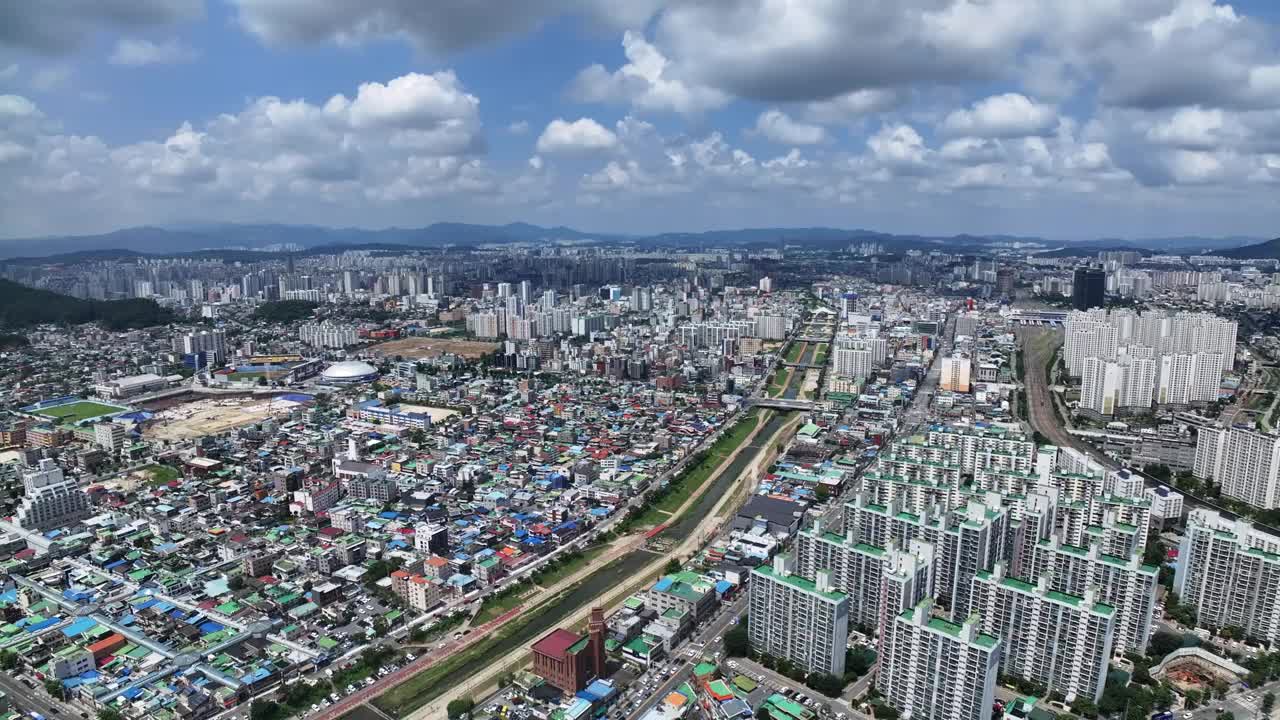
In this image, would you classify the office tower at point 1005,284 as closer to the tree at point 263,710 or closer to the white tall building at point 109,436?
the white tall building at point 109,436

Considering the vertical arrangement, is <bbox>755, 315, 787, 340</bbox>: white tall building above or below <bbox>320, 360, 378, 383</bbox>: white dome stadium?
above

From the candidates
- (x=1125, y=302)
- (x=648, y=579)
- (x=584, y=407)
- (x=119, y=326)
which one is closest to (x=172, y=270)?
(x=119, y=326)

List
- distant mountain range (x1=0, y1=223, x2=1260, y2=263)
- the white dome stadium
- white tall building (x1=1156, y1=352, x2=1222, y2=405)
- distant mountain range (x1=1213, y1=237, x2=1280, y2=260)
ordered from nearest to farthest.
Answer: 1. white tall building (x1=1156, y1=352, x2=1222, y2=405)
2. the white dome stadium
3. distant mountain range (x1=1213, y1=237, x2=1280, y2=260)
4. distant mountain range (x1=0, y1=223, x2=1260, y2=263)

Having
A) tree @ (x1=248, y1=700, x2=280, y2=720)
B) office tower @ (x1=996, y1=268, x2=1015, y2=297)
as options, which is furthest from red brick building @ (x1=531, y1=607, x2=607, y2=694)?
office tower @ (x1=996, y1=268, x2=1015, y2=297)

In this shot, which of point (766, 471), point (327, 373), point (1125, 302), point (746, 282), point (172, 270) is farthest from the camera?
point (172, 270)

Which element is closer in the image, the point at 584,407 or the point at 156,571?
the point at 156,571

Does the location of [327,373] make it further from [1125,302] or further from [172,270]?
[172,270]

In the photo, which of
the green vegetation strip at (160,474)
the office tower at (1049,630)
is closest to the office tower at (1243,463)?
the office tower at (1049,630)

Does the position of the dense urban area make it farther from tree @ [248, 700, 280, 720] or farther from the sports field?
the sports field

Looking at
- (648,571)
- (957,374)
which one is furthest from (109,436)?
(957,374)
